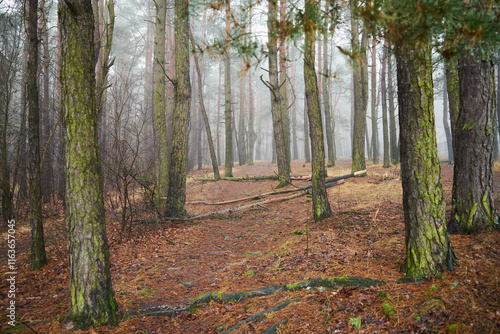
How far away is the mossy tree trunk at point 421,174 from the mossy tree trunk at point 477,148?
142 cm

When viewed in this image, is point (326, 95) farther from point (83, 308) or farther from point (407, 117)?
point (83, 308)

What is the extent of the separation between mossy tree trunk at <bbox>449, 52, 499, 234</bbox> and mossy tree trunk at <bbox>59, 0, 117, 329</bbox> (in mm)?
5349

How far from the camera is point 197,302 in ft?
13.8

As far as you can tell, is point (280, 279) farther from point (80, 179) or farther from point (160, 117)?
point (160, 117)

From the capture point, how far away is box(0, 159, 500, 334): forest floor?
9.98 feet

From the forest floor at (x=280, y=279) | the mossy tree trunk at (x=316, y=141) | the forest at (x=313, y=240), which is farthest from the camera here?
the mossy tree trunk at (x=316, y=141)

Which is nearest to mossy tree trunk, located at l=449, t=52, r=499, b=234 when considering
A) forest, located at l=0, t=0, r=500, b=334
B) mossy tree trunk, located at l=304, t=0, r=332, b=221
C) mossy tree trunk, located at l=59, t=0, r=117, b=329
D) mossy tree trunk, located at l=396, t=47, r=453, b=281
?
forest, located at l=0, t=0, r=500, b=334

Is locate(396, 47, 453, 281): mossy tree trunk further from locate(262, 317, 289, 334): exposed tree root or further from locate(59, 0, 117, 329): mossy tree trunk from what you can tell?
locate(59, 0, 117, 329): mossy tree trunk

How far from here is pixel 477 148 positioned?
15.2 feet

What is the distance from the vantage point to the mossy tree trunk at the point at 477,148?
4.59 metres

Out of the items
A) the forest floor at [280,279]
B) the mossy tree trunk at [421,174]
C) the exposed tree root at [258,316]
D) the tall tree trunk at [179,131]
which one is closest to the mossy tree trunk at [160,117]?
the tall tree trunk at [179,131]

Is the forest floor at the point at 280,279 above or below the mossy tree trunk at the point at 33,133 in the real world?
below

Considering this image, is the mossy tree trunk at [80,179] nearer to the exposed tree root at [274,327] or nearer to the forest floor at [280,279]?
the forest floor at [280,279]

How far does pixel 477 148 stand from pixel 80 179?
5.69 meters
